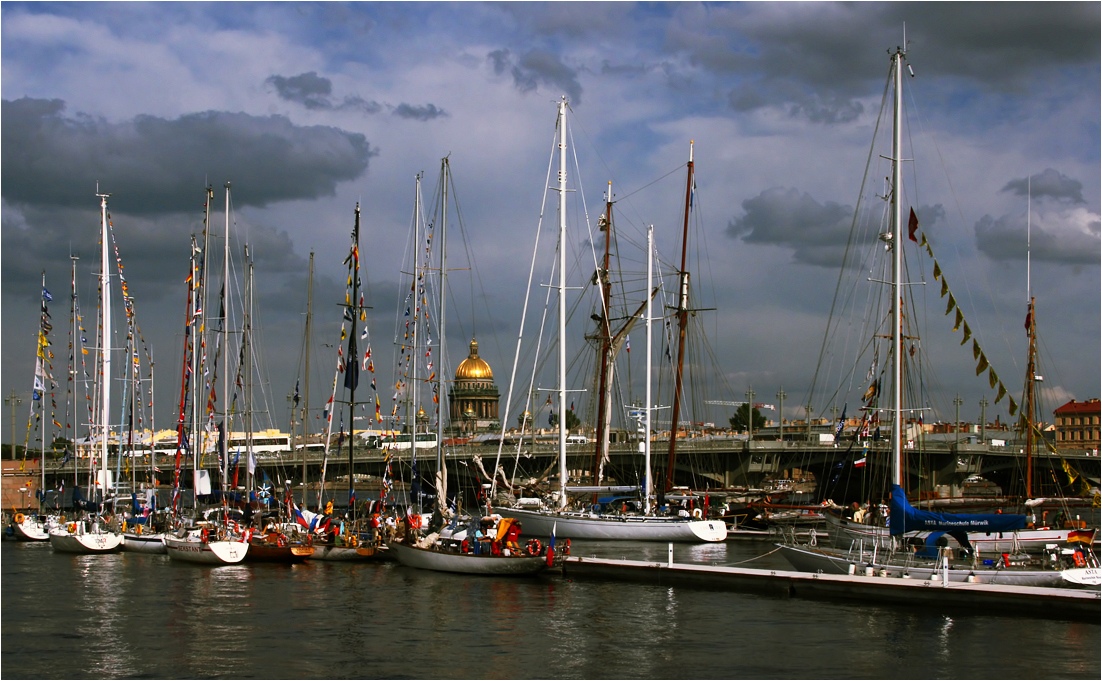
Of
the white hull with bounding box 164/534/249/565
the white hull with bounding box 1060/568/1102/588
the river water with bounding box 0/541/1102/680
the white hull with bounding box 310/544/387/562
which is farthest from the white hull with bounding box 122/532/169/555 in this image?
the white hull with bounding box 1060/568/1102/588

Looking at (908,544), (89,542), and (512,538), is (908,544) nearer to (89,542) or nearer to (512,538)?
(512,538)

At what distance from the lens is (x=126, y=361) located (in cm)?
8962

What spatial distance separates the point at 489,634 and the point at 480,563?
Result: 1417 cm

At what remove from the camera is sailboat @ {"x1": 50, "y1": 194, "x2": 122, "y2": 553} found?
68438 mm

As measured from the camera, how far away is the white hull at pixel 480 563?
51.9 m

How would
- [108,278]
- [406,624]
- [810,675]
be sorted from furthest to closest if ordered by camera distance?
1. [108,278]
2. [406,624]
3. [810,675]

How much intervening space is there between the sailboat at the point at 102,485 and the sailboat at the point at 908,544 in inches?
1509

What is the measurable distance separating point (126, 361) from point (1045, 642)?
230ft

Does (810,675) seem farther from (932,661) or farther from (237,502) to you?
(237,502)

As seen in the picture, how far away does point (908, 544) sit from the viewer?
4656cm

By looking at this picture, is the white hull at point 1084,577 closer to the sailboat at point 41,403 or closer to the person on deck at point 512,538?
the person on deck at point 512,538

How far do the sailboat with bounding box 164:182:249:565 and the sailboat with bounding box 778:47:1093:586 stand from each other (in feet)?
86.9

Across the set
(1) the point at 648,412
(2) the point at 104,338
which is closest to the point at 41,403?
(2) the point at 104,338

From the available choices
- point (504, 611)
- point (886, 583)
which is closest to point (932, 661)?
point (886, 583)
